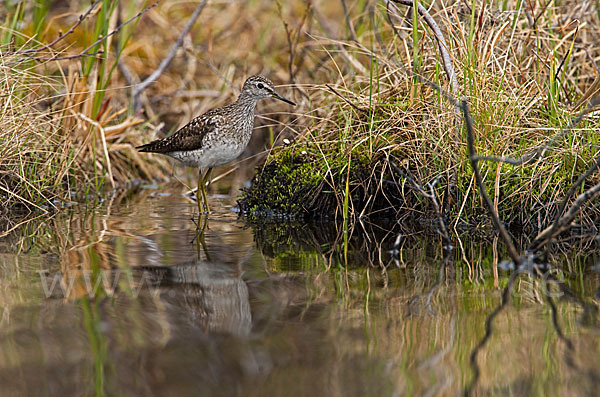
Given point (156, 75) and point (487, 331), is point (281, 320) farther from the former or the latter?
point (156, 75)

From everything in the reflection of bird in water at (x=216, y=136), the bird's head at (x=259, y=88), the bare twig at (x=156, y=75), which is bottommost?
the reflection of bird in water at (x=216, y=136)

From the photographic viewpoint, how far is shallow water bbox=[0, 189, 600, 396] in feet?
9.56

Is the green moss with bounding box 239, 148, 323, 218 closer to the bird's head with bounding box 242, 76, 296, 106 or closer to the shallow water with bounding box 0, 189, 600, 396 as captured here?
the bird's head with bounding box 242, 76, 296, 106

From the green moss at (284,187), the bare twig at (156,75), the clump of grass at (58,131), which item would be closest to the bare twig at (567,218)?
the green moss at (284,187)

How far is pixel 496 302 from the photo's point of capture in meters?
3.83

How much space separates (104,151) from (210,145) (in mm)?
1475

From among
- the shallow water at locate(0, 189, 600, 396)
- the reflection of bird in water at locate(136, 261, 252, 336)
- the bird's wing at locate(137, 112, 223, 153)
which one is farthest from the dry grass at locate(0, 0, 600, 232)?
the reflection of bird in water at locate(136, 261, 252, 336)

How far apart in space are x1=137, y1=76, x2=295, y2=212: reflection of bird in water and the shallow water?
142 cm

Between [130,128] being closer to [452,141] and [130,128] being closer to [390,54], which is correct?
[390,54]

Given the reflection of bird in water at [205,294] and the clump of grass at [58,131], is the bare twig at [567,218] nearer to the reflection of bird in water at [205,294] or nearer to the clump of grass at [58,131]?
the reflection of bird in water at [205,294]

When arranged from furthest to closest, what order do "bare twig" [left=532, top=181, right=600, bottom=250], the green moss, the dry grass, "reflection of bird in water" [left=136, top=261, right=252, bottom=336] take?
1. the green moss
2. the dry grass
3. "bare twig" [left=532, top=181, right=600, bottom=250]
4. "reflection of bird in water" [left=136, top=261, right=252, bottom=336]

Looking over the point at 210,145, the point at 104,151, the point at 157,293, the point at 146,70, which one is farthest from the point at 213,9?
the point at 157,293

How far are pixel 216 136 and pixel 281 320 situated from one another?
339cm

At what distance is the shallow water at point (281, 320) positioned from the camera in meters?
2.91
